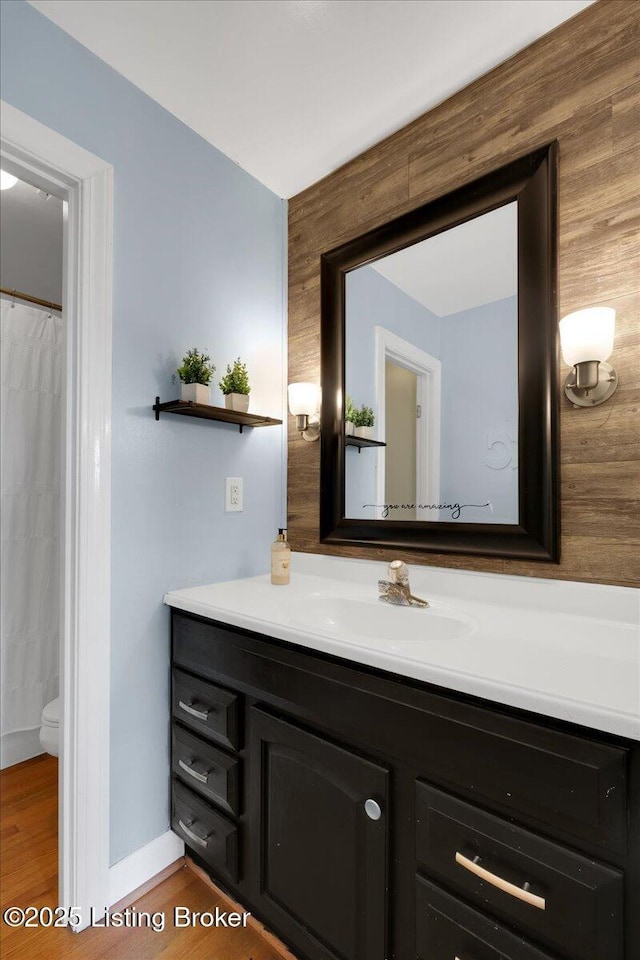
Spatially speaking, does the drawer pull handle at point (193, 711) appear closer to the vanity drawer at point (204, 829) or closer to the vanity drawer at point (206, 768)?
the vanity drawer at point (206, 768)

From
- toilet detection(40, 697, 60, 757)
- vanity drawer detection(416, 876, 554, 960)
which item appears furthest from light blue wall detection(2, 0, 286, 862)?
vanity drawer detection(416, 876, 554, 960)

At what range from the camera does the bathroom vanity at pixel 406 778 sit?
0.69 meters

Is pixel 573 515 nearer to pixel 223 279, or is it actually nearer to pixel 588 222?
pixel 588 222

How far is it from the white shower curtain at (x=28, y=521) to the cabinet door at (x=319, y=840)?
4.66ft

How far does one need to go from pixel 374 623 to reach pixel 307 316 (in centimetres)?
118

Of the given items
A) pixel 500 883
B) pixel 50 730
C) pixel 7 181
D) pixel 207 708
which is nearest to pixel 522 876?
pixel 500 883

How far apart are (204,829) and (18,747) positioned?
1.25 meters

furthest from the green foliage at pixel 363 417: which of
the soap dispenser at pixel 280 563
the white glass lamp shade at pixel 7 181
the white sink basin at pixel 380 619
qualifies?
the white glass lamp shade at pixel 7 181

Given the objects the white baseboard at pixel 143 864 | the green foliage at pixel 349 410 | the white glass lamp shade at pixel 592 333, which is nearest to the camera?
the white glass lamp shade at pixel 592 333

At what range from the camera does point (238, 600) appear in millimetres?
1353

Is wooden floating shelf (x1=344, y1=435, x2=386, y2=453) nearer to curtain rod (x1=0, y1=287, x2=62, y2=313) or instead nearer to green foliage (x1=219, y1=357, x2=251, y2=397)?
green foliage (x1=219, y1=357, x2=251, y2=397)

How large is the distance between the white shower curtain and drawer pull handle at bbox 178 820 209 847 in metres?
1.13

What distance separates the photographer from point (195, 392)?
1.43 m

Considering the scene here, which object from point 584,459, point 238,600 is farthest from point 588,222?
point 238,600
